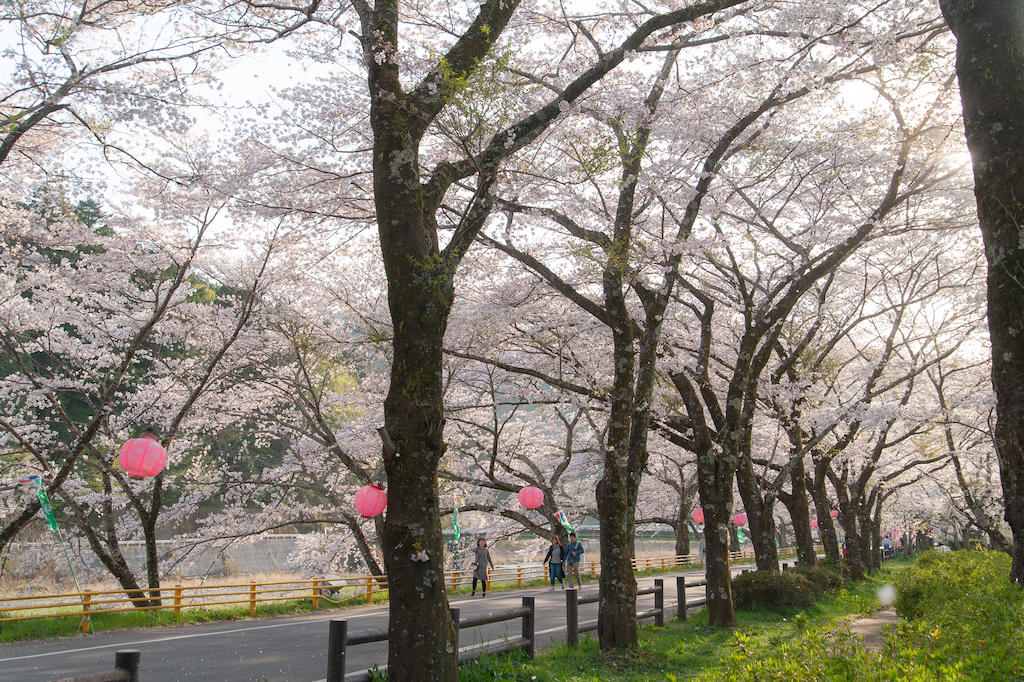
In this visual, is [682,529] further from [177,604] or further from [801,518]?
[177,604]

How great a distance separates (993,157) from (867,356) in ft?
69.7

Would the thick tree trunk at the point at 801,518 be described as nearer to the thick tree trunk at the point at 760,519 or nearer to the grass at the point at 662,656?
the thick tree trunk at the point at 760,519

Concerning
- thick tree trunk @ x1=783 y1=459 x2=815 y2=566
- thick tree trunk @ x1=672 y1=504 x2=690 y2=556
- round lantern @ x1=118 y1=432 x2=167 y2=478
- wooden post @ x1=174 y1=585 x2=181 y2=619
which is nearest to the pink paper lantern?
round lantern @ x1=118 y1=432 x2=167 y2=478

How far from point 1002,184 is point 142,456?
9813 millimetres

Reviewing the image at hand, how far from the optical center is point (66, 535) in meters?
23.3

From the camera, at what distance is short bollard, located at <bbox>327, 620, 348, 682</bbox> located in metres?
5.35

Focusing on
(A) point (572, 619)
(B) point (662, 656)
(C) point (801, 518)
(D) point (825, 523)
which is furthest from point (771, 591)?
(D) point (825, 523)

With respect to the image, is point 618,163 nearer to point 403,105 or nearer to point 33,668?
point 403,105

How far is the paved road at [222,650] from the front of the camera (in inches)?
321

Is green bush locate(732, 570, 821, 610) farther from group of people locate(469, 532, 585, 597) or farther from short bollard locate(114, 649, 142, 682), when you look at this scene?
short bollard locate(114, 649, 142, 682)

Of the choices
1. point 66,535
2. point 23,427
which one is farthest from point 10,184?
point 66,535

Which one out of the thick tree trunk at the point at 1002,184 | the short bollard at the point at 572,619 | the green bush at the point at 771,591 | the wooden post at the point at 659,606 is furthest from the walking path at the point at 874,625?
the thick tree trunk at the point at 1002,184

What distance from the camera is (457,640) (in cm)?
600

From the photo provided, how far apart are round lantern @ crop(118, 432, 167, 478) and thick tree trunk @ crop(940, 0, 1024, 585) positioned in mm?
9568
